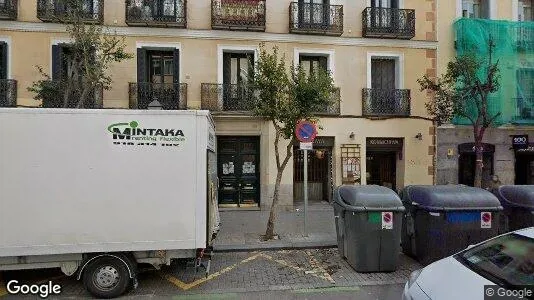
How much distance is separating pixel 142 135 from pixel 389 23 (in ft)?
37.8

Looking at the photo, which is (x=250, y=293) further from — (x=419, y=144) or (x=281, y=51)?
(x=419, y=144)

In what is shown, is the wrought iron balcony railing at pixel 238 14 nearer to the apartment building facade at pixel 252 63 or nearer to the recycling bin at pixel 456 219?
the apartment building facade at pixel 252 63

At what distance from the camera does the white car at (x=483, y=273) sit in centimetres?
306

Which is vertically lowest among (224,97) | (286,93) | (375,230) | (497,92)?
(375,230)

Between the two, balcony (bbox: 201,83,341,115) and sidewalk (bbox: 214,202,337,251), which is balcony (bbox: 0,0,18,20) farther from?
sidewalk (bbox: 214,202,337,251)

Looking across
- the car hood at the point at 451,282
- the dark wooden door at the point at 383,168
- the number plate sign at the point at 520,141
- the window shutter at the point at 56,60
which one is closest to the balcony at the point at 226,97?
the dark wooden door at the point at 383,168

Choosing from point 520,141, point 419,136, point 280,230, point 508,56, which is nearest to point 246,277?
point 280,230

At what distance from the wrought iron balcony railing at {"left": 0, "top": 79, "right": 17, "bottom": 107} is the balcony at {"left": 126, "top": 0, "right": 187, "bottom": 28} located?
4.30m

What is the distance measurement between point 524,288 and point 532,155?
1443 centimetres

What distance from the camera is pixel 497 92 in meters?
13.7

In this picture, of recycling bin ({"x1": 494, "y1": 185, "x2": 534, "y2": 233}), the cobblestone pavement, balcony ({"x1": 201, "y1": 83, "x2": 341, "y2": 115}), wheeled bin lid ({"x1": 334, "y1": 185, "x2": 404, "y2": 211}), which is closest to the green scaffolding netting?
balcony ({"x1": 201, "y1": 83, "x2": 341, "y2": 115})

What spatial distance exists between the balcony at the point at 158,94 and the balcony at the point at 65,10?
2608 mm

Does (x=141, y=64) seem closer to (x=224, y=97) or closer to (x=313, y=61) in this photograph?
(x=224, y=97)

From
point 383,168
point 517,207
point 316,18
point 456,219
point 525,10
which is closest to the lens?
point 456,219
